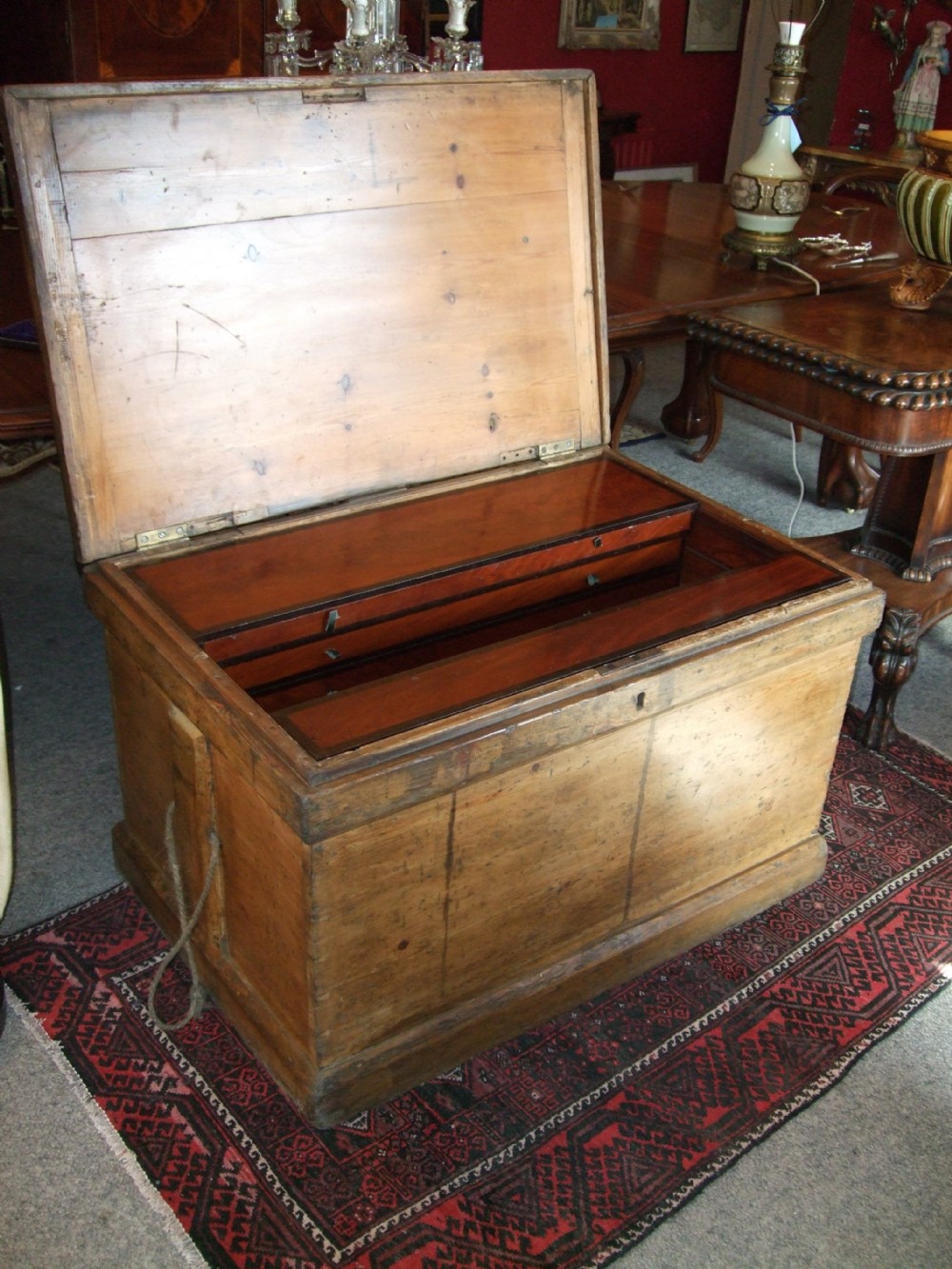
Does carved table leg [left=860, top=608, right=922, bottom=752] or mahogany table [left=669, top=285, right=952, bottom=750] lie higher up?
A: mahogany table [left=669, top=285, right=952, bottom=750]

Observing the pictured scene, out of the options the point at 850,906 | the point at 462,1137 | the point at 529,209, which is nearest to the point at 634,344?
the point at 529,209

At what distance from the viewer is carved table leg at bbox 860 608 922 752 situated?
2371 millimetres

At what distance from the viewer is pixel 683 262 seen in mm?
2967

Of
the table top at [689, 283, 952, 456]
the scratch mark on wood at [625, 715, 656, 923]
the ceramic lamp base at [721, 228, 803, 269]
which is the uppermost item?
the ceramic lamp base at [721, 228, 803, 269]

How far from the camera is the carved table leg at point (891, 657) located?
2.37 metres

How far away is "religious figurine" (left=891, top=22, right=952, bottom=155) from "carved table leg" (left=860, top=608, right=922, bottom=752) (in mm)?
3677

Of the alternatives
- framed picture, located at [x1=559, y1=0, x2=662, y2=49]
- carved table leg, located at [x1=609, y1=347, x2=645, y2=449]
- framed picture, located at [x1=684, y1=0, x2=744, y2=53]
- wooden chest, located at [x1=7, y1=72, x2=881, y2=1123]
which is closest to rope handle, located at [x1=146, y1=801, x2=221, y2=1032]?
wooden chest, located at [x1=7, y1=72, x2=881, y2=1123]

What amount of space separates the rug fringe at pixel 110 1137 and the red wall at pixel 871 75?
5.98 metres

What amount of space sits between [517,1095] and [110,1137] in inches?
21.8

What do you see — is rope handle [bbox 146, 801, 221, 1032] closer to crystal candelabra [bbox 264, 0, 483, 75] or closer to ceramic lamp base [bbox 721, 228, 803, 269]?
crystal candelabra [bbox 264, 0, 483, 75]

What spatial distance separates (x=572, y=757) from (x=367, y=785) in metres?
0.33

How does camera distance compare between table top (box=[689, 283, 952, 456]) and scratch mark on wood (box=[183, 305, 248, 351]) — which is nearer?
scratch mark on wood (box=[183, 305, 248, 351])

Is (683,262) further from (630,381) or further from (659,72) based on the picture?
(659,72)

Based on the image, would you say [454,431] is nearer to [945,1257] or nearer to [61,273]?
[61,273]
